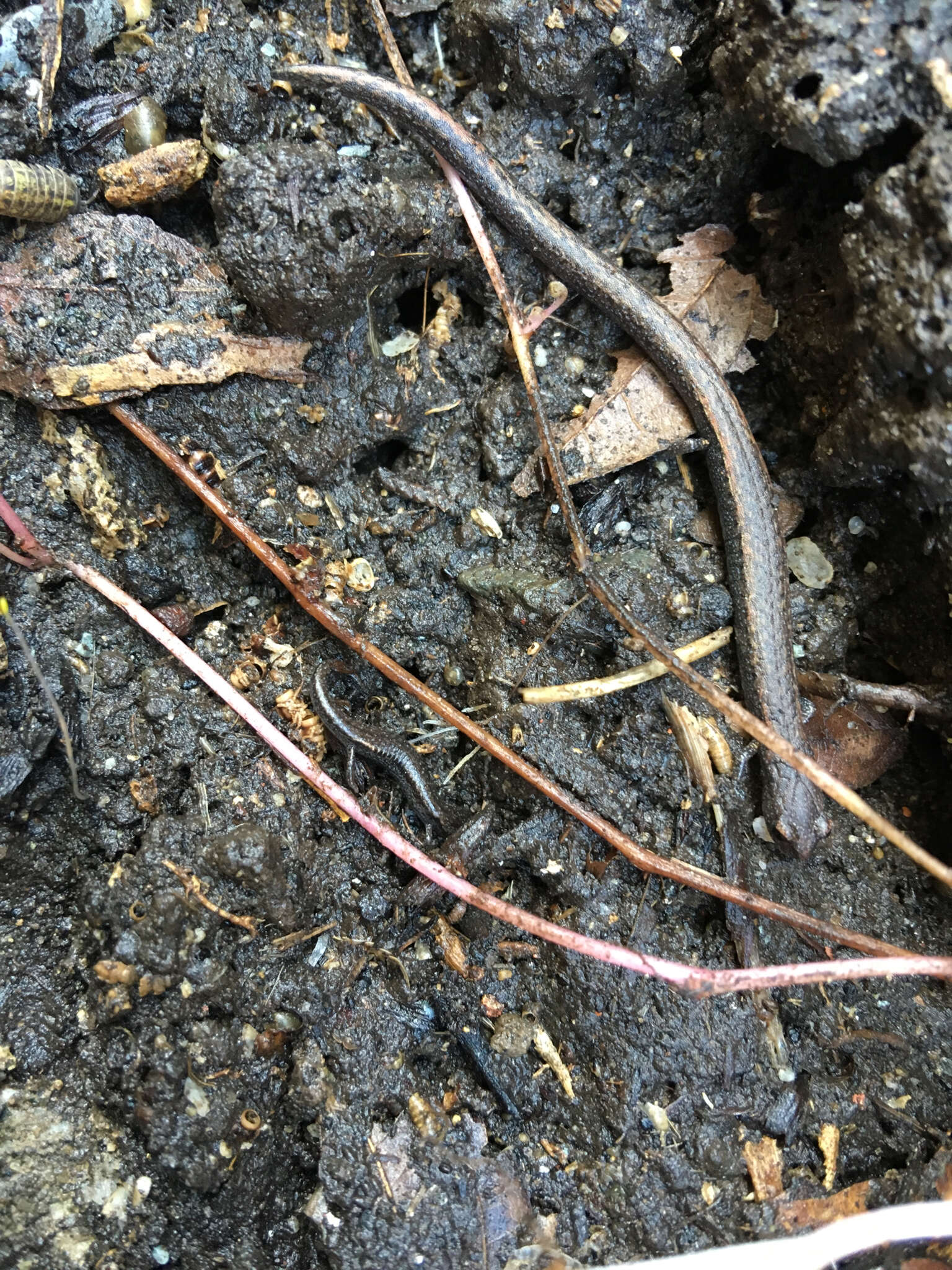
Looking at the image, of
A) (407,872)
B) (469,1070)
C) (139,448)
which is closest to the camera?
(469,1070)

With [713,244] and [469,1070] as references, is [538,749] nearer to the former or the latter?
[469,1070]

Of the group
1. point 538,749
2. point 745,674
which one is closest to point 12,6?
point 538,749

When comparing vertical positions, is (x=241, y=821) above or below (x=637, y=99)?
below

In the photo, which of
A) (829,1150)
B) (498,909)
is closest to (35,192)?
(498,909)

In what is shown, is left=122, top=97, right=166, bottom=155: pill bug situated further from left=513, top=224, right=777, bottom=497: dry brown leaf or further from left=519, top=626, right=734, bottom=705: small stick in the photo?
left=519, top=626, right=734, bottom=705: small stick

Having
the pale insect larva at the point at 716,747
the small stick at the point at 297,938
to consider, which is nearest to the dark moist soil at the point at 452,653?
the small stick at the point at 297,938

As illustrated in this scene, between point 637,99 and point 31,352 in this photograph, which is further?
point 637,99
